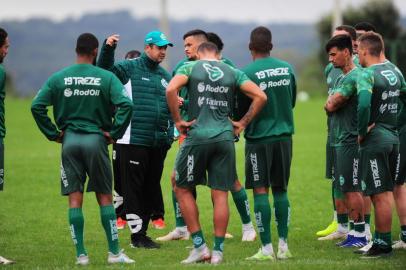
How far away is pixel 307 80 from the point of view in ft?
191

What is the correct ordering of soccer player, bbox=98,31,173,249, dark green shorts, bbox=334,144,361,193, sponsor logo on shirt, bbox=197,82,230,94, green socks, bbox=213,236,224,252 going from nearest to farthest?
sponsor logo on shirt, bbox=197,82,230,94, green socks, bbox=213,236,224,252, dark green shorts, bbox=334,144,361,193, soccer player, bbox=98,31,173,249

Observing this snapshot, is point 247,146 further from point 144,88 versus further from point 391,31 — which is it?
point 391,31

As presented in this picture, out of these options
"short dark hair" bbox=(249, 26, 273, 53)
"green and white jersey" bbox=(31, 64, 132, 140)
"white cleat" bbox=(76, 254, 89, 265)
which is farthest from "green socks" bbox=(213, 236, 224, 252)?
"short dark hair" bbox=(249, 26, 273, 53)

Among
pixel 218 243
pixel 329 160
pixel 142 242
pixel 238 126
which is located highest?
pixel 238 126

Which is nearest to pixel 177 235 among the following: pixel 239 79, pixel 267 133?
pixel 267 133

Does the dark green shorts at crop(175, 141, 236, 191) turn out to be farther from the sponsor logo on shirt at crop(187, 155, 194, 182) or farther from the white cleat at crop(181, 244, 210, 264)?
the white cleat at crop(181, 244, 210, 264)

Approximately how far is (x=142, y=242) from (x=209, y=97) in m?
2.64

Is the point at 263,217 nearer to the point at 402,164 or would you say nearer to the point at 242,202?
the point at 242,202

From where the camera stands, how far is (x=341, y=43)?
1223 centimetres

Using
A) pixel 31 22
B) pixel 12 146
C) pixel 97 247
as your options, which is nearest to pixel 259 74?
pixel 97 247

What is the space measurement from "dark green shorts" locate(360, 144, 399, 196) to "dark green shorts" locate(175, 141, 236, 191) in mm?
1583

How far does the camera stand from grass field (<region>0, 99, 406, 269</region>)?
447 inches

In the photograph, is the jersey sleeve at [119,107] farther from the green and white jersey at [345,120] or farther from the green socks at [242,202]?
the green and white jersey at [345,120]

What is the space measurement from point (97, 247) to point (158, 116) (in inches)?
74.6
